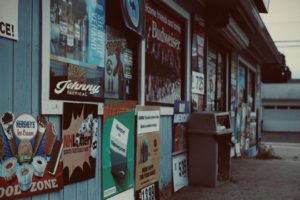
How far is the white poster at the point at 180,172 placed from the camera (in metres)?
5.53

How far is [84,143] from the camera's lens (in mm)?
3281

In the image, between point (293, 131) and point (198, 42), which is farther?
point (293, 131)

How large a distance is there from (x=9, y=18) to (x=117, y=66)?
5.81 ft

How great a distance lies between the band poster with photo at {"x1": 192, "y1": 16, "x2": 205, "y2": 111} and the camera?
635 cm

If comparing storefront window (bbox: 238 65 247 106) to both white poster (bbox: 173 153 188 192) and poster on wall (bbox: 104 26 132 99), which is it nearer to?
white poster (bbox: 173 153 188 192)

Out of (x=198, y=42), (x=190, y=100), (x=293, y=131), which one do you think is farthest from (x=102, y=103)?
(x=293, y=131)

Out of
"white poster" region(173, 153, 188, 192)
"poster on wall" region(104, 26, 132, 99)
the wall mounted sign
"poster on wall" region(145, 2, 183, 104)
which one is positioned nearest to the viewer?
the wall mounted sign

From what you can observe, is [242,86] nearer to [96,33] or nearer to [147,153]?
[147,153]

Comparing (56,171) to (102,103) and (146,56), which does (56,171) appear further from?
(146,56)

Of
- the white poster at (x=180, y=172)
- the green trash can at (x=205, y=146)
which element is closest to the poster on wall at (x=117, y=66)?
the white poster at (x=180, y=172)

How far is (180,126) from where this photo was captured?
5758 millimetres

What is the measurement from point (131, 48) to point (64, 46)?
4.93 ft

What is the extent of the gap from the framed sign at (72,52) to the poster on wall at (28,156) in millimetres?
207

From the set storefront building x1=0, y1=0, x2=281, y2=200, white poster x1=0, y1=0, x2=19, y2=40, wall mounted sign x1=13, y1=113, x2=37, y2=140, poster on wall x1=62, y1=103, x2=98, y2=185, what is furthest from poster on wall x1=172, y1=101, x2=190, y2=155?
white poster x1=0, y1=0, x2=19, y2=40
